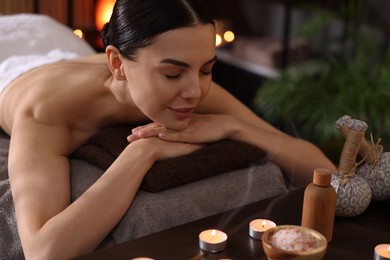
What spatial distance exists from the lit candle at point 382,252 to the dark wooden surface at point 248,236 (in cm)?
2

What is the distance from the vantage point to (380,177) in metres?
1.21

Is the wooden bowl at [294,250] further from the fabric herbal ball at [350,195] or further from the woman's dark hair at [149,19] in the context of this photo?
the woman's dark hair at [149,19]

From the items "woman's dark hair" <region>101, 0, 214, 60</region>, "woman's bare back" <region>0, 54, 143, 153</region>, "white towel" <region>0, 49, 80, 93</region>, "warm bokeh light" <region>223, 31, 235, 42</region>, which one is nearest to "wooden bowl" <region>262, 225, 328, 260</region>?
"woman's dark hair" <region>101, 0, 214, 60</region>

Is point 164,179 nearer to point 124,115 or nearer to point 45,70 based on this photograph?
point 124,115

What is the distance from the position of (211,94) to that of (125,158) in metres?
0.41

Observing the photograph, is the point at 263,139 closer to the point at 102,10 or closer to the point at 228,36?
the point at 102,10

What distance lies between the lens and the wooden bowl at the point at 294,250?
0.84 metres

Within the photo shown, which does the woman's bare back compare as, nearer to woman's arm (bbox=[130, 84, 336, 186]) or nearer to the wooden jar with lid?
woman's arm (bbox=[130, 84, 336, 186])

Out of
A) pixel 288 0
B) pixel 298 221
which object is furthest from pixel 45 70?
pixel 288 0

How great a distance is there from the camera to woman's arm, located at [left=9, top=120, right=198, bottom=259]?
1.10 metres

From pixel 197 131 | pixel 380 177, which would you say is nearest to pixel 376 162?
pixel 380 177

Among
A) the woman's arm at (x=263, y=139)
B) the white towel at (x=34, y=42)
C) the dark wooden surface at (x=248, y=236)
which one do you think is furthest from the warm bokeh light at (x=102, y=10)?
the dark wooden surface at (x=248, y=236)

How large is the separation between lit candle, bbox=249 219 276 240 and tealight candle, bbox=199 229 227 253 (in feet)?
0.18

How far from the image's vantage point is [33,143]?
1.32 m
